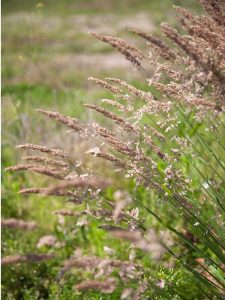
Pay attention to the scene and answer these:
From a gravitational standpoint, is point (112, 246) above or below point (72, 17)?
above

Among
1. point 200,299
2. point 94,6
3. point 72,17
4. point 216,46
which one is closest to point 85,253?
point 200,299

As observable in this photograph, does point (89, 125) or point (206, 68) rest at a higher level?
point (206, 68)

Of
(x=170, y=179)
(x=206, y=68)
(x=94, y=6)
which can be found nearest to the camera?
(x=206, y=68)

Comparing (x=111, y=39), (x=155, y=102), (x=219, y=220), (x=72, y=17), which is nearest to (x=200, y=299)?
(x=219, y=220)

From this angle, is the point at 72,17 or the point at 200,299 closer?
the point at 200,299

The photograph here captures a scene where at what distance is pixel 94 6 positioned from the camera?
40.2 m

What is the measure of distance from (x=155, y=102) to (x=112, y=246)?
5.51ft

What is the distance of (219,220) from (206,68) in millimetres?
1005

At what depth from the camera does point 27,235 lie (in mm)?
3977

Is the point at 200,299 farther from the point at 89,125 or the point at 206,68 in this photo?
the point at 206,68

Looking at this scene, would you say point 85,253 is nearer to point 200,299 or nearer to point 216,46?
point 200,299

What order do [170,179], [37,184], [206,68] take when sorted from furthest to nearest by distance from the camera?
[37,184], [170,179], [206,68]

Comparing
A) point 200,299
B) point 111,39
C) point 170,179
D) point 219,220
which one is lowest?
point 200,299

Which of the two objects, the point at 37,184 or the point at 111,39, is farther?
the point at 37,184
